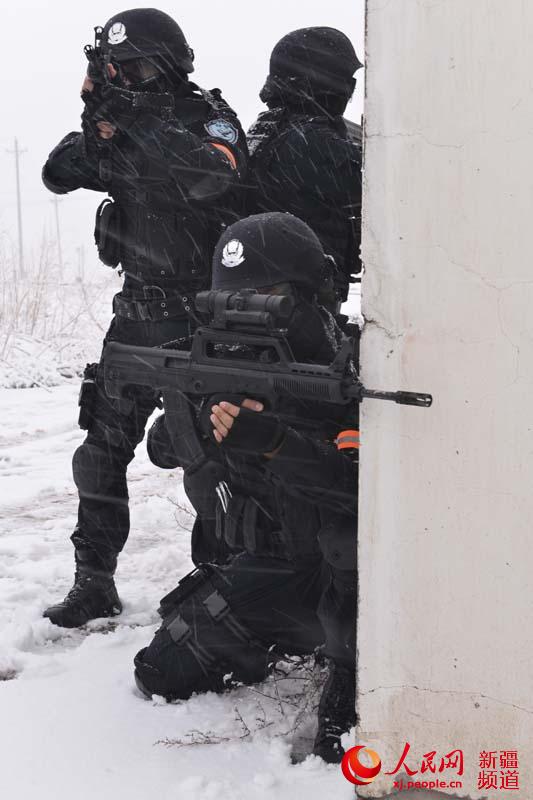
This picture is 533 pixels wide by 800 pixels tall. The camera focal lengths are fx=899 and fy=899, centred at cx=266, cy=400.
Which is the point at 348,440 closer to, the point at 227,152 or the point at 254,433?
the point at 254,433

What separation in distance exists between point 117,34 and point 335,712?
7.14 feet

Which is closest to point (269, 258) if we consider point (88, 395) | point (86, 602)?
point (88, 395)

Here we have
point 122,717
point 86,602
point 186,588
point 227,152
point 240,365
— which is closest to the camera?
point 240,365

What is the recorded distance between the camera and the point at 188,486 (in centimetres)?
260

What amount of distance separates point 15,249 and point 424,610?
8832 millimetres

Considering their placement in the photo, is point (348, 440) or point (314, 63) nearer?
point (348, 440)

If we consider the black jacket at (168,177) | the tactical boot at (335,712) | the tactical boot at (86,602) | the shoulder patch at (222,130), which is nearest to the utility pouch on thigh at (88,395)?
the black jacket at (168,177)

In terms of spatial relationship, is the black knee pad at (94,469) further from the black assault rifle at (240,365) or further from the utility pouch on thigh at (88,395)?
the black assault rifle at (240,365)

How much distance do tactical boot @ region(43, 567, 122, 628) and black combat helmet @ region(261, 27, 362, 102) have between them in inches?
70.1

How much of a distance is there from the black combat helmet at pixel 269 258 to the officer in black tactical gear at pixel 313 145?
47 cm

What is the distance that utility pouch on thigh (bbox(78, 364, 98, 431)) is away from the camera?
9.99 ft

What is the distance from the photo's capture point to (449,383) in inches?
66.7

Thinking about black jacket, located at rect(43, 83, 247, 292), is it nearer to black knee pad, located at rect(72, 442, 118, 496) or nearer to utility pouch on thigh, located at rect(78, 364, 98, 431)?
utility pouch on thigh, located at rect(78, 364, 98, 431)

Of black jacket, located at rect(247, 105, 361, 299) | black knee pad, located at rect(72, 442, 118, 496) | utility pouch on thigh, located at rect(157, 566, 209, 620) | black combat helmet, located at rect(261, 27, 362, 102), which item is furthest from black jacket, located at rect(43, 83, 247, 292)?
utility pouch on thigh, located at rect(157, 566, 209, 620)
